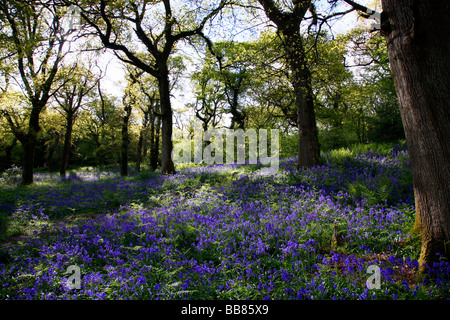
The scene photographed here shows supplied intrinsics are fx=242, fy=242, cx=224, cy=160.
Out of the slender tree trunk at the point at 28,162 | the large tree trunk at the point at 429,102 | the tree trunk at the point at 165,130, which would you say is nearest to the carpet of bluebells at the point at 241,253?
the large tree trunk at the point at 429,102

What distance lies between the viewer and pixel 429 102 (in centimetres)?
315

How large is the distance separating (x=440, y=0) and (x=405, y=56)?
0.77m

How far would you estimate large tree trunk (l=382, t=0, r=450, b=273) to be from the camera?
3053 millimetres

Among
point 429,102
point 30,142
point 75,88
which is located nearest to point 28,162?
point 30,142

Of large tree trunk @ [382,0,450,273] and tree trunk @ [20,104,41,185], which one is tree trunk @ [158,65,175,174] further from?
large tree trunk @ [382,0,450,273]

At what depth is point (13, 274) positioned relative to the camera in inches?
141

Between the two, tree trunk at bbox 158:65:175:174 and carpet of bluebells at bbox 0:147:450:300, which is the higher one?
tree trunk at bbox 158:65:175:174

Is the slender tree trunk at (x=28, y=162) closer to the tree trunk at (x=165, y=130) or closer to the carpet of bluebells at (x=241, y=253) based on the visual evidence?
the tree trunk at (x=165, y=130)

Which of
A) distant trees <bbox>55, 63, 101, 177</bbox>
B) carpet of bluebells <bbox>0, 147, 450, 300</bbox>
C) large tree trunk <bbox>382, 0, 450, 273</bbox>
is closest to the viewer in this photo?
carpet of bluebells <bbox>0, 147, 450, 300</bbox>

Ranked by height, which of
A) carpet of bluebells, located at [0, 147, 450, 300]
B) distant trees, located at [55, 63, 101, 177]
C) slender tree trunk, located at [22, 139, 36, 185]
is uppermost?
distant trees, located at [55, 63, 101, 177]

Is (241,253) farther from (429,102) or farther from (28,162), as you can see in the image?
(28,162)

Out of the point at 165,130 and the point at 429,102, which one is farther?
the point at 165,130

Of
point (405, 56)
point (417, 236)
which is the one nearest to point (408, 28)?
point (405, 56)

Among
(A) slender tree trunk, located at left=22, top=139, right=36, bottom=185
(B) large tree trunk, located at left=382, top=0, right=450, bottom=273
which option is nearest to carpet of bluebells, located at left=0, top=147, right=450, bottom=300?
(B) large tree trunk, located at left=382, top=0, right=450, bottom=273
